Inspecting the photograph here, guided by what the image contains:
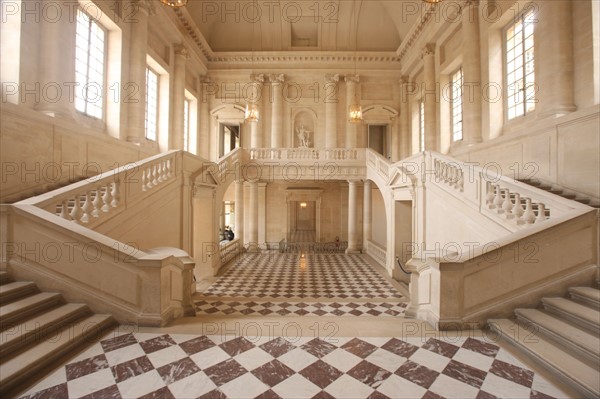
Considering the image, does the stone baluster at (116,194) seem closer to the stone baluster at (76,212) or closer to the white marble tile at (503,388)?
the stone baluster at (76,212)

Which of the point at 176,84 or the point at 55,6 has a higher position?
the point at 176,84

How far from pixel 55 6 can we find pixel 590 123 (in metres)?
13.4

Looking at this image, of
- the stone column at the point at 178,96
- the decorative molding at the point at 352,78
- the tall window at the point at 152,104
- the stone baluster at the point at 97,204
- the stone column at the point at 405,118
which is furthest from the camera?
the decorative molding at the point at 352,78

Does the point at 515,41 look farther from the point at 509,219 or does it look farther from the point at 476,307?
the point at 476,307

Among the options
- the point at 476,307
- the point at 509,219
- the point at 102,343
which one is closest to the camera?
the point at 102,343

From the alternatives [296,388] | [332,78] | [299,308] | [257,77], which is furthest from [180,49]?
[296,388]

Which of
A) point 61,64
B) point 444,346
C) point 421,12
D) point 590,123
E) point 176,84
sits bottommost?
point 444,346

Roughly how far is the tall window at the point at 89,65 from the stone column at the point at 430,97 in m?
14.1

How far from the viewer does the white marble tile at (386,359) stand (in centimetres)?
306

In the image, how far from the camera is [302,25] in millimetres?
17594

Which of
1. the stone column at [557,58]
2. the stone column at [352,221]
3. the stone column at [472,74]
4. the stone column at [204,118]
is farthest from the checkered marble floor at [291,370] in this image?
the stone column at [204,118]

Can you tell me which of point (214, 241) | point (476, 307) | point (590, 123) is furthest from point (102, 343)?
point (590, 123)

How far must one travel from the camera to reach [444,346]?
3.47 m

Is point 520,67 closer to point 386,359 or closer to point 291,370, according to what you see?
point 386,359
